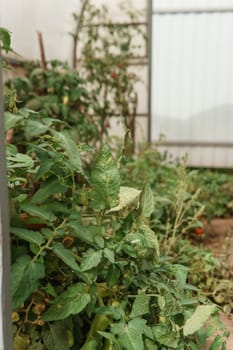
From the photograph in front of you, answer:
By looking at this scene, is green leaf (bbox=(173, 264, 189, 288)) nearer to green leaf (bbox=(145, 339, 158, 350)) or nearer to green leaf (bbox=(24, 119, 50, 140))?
green leaf (bbox=(145, 339, 158, 350))

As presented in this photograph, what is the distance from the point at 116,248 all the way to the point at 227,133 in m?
4.39

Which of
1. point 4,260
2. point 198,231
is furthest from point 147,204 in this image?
point 198,231

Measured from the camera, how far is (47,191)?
1.13m

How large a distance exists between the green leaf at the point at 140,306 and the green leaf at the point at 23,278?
33 cm

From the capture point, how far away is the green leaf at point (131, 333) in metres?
1.08

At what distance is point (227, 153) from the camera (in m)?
5.29

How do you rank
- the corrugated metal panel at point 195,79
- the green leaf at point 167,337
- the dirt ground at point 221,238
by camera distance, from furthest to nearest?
the corrugated metal panel at point 195,79 → the dirt ground at point 221,238 → the green leaf at point 167,337

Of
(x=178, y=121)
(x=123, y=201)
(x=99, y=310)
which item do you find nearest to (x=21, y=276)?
(x=99, y=310)

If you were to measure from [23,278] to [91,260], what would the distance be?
7.9 inches

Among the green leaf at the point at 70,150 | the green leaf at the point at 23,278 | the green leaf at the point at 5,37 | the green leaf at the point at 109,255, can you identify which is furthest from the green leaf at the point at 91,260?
the green leaf at the point at 5,37

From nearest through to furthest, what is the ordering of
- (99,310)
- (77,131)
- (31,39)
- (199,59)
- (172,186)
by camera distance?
(99,310) → (77,131) → (172,186) → (31,39) → (199,59)

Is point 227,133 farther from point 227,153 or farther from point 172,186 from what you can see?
point 172,186

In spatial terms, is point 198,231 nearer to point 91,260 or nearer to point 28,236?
point 91,260

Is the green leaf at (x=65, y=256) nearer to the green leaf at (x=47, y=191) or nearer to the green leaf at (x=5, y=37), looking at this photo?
the green leaf at (x=47, y=191)
